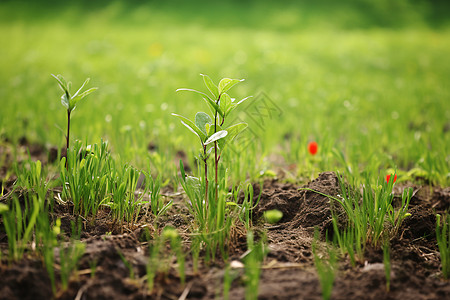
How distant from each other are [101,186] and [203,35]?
29.5 ft

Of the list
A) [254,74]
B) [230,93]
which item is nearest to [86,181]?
[230,93]

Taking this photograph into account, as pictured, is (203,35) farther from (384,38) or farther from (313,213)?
(313,213)

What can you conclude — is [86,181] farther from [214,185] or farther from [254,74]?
[254,74]

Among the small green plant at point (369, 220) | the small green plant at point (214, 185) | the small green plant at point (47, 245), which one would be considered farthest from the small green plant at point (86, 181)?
the small green plant at point (369, 220)

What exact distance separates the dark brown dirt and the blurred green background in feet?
2.33

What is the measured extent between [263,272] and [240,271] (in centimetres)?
9

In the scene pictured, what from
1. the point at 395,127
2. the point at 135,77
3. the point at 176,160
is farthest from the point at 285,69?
the point at 176,160

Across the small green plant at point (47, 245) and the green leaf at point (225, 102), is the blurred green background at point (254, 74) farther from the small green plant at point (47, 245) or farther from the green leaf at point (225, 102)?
the small green plant at point (47, 245)

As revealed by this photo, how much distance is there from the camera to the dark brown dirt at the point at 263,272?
143 centimetres

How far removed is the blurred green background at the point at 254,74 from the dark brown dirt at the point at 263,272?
0.71 meters

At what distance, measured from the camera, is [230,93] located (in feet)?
18.2

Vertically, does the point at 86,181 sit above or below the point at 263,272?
above

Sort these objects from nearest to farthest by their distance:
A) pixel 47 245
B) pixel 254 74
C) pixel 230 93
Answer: pixel 47 245 → pixel 230 93 → pixel 254 74

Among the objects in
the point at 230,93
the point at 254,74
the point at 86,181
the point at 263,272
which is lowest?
the point at 263,272
